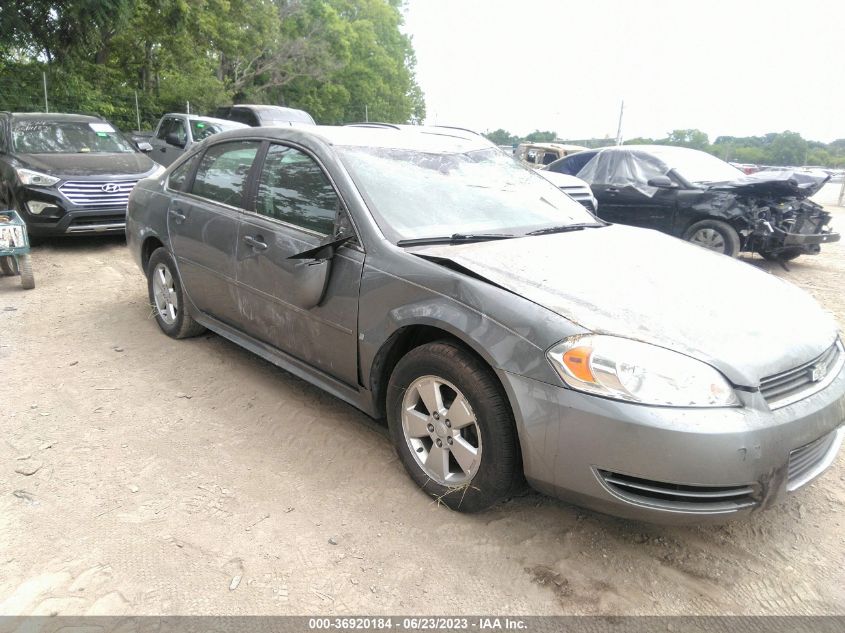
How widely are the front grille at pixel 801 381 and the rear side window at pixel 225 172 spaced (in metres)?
3.03

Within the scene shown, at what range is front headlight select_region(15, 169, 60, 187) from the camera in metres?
7.25

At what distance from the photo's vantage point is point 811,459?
2.43 m

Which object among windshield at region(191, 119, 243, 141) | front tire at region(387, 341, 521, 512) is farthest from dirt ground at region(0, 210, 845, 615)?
windshield at region(191, 119, 243, 141)

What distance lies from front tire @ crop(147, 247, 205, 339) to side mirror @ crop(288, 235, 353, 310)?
1629 millimetres

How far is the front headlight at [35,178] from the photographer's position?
7250 mm

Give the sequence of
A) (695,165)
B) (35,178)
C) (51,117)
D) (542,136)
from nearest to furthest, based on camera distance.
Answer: (35,178) → (695,165) → (51,117) → (542,136)

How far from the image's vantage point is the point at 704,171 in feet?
27.9

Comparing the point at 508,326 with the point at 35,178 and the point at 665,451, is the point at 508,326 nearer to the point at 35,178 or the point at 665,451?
the point at 665,451

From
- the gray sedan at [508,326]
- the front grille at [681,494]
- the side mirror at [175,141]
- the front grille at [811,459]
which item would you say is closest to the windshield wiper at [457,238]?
the gray sedan at [508,326]

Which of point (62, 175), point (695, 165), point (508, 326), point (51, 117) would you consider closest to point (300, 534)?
point (508, 326)

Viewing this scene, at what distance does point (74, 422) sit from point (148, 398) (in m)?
0.43

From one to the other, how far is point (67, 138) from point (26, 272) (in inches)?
130

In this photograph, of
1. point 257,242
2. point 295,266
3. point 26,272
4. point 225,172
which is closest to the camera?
point 295,266

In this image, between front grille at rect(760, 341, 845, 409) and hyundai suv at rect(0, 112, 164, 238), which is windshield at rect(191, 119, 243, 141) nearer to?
hyundai suv at rect(0, 112, 164, 238)
